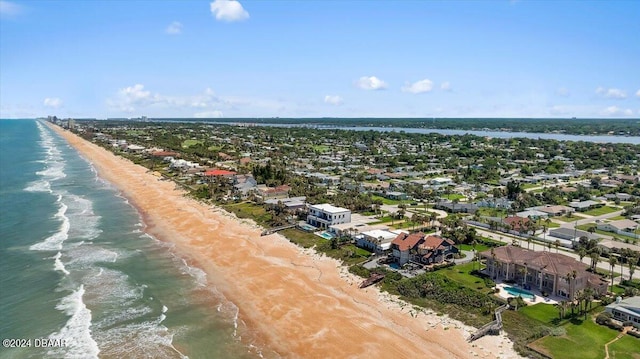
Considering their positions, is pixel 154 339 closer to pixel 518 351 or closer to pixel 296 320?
pixel 296 320

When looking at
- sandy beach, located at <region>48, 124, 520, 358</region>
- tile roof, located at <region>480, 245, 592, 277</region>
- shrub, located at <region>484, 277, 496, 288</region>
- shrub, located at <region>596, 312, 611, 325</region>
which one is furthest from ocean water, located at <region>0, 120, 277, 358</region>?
shrub, located at <region>596, 312, 611, 325</region>

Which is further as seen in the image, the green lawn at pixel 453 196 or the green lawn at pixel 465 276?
the green lawn at pixel 453 196

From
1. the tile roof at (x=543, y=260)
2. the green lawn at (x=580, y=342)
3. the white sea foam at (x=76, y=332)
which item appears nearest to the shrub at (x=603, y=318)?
the green lawn at (x=580, y=342)

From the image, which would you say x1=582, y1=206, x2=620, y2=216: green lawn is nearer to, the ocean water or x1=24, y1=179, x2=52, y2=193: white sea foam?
the ocean water

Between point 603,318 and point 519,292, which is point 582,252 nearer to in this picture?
point 519,292

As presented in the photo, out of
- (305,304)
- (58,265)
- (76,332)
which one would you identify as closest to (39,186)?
(58,265)

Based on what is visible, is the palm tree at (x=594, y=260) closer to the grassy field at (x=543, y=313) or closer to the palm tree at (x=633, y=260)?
the palm tree at (x=633, y=260)
